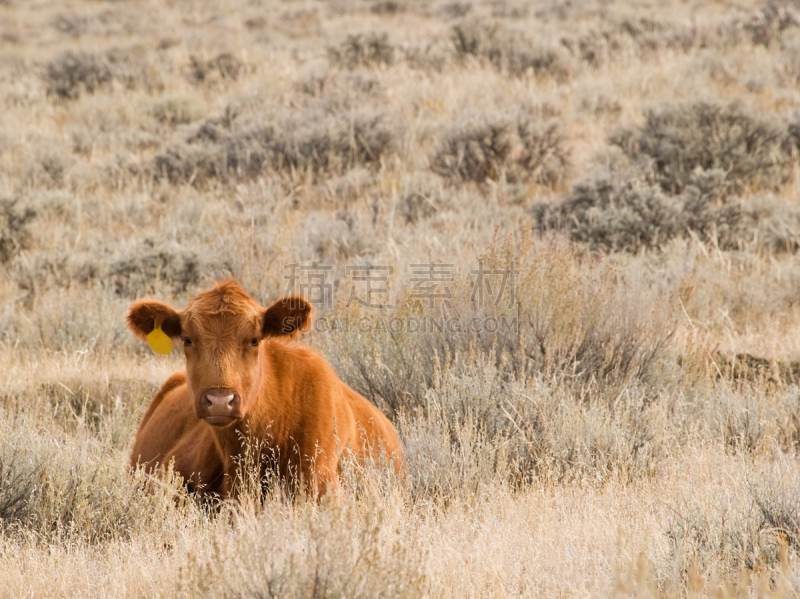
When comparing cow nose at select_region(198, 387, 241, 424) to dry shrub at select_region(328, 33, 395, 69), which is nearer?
cow nose at select_region(198, 387, 241, 424)

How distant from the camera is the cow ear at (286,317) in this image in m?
3.99

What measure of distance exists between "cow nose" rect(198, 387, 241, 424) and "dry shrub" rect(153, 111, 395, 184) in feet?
27.7

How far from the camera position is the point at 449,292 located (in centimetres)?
590

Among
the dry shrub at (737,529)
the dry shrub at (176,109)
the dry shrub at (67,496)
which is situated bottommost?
the dry shrub at (67,496)

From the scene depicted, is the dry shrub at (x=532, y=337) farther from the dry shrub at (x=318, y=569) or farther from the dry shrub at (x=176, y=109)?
the dry shrub at (x=176, y=109)

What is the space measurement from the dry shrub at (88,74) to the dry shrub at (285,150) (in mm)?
6424

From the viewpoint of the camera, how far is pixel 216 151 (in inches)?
492

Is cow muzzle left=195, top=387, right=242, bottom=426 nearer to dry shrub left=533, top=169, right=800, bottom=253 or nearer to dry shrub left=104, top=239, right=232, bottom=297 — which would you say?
dry shrub left=104, top=239, right=232, bottom=297

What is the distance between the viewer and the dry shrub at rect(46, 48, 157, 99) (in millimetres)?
17906

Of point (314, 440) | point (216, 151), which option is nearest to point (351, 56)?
point (216, 151)

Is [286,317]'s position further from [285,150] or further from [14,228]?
[285,150]

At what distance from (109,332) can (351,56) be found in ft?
42.0

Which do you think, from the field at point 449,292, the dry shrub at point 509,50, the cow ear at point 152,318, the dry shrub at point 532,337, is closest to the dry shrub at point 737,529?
the field at point 449,292

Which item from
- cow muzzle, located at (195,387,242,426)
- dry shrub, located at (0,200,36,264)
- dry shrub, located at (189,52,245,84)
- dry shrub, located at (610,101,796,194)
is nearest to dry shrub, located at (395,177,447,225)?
dry shrub, located at (610,101,796,194)
